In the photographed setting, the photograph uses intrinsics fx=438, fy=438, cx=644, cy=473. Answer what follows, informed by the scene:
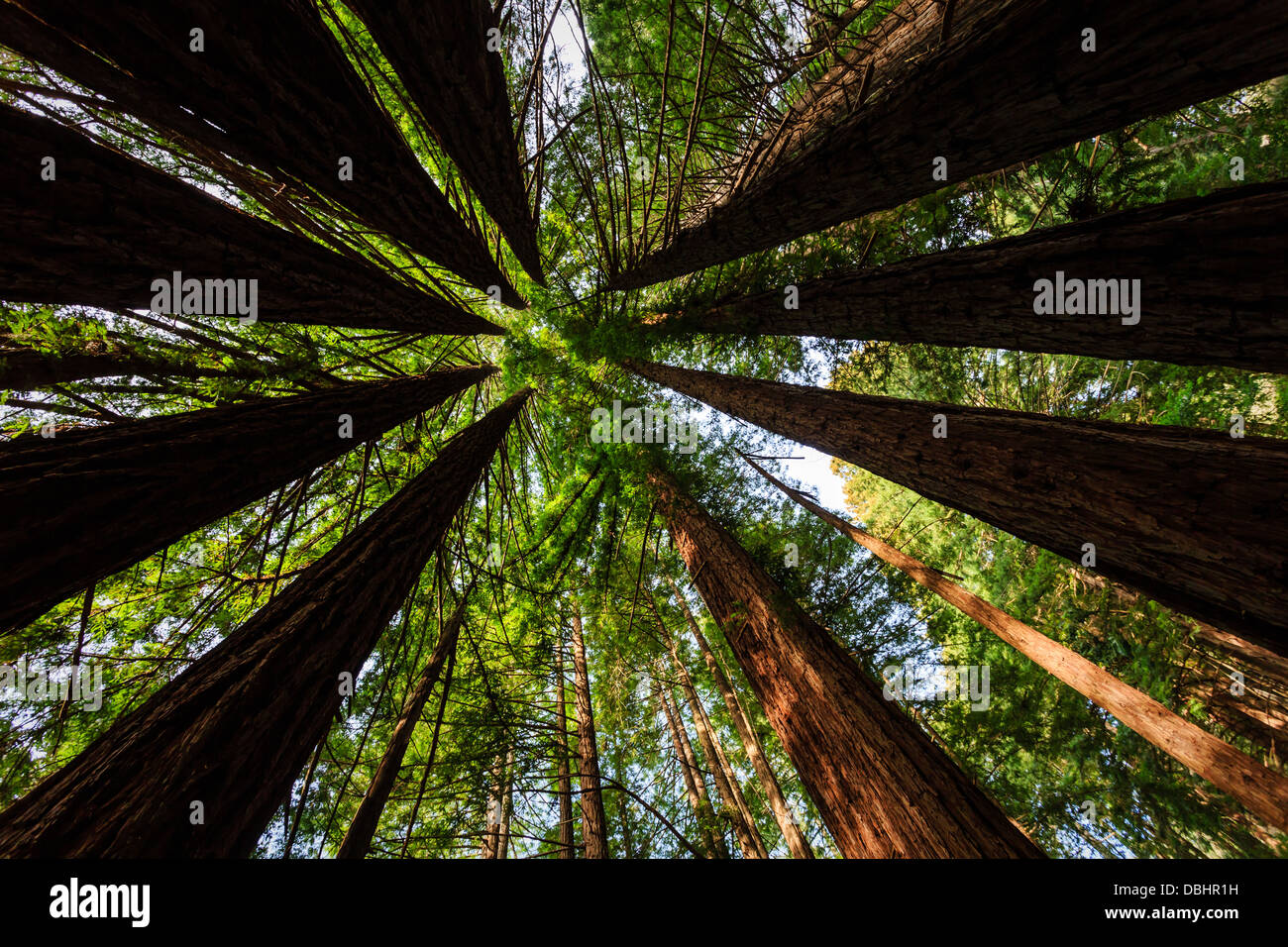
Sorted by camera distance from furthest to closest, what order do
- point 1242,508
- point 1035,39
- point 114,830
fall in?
point 1035,39 → point 1242,508 → point 114,830

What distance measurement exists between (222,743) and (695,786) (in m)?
7.54

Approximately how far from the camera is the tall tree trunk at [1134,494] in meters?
1.56

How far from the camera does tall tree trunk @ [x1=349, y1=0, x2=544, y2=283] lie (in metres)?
2.09

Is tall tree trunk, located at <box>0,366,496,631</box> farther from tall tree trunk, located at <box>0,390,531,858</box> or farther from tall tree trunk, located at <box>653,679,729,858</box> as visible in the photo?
tall tree trunk, located at <box>653,679,729,858</box>

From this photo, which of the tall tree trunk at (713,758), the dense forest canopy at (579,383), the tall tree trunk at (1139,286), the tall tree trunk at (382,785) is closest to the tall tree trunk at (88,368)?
the dense forest canopy at (579,383)

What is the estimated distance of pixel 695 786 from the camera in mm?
7242

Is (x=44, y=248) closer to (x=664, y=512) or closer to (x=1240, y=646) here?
(x=664, y=512)

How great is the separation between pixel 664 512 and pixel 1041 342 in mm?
3800

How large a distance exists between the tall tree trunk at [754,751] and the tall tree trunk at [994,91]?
6.22m

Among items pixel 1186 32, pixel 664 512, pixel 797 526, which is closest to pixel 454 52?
pixel 1186 32

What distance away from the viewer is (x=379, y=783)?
2336 millimetres

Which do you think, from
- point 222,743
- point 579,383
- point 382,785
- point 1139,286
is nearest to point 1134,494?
point 1139,286
